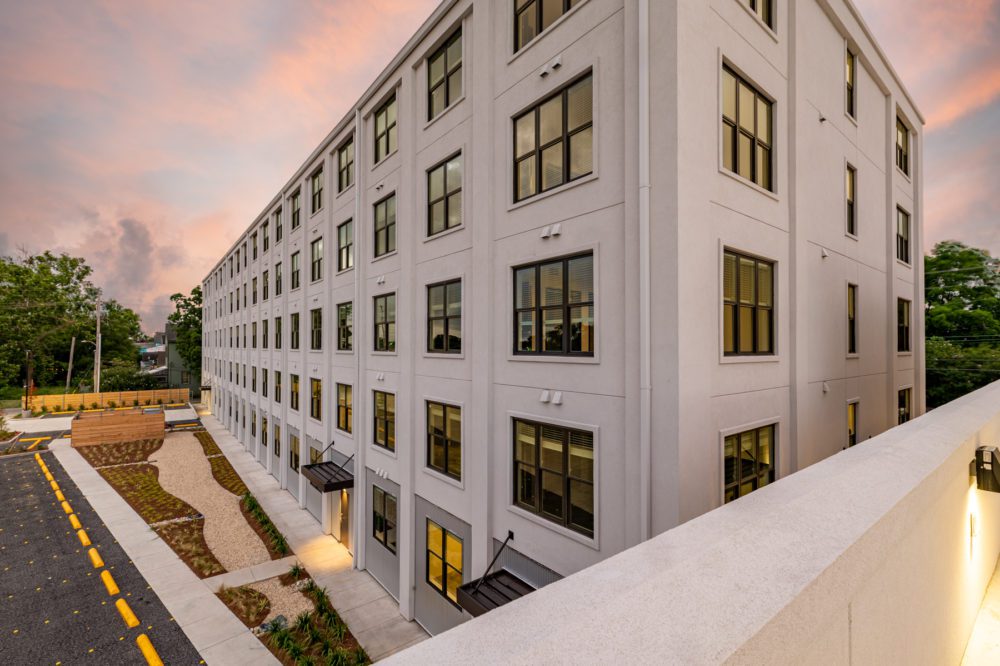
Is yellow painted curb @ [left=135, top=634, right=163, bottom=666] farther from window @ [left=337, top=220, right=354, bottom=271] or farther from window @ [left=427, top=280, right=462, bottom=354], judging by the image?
window @ [left=337, top=220, right=354, bottom=271]

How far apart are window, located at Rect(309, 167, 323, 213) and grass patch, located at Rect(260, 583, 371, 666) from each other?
16439 mm

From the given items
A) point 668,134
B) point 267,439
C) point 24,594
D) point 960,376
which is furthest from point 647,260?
point 960,376

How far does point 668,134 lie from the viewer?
22.2 ft

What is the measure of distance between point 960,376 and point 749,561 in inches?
1291

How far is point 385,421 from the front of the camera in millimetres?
14008

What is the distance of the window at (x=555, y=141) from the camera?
8.15m

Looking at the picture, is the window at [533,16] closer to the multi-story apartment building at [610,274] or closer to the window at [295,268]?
the multi-story apartment building at [610,274]

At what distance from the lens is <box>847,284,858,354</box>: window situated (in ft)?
37.6

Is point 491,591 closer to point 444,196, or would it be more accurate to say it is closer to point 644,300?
point 644,300

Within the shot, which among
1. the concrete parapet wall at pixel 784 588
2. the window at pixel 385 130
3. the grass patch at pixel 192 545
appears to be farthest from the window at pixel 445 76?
the grass patch at pixel 192 545

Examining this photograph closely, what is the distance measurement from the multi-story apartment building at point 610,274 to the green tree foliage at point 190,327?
5157cm

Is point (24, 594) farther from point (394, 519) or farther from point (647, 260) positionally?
point (647, 260)

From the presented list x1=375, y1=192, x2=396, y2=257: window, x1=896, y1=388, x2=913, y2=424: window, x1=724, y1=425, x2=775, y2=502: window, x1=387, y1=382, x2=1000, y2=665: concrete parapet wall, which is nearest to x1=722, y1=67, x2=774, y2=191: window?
x1=724, y1=425, x2=775, y2=502: window

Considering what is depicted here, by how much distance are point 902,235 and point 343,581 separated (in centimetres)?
2214
